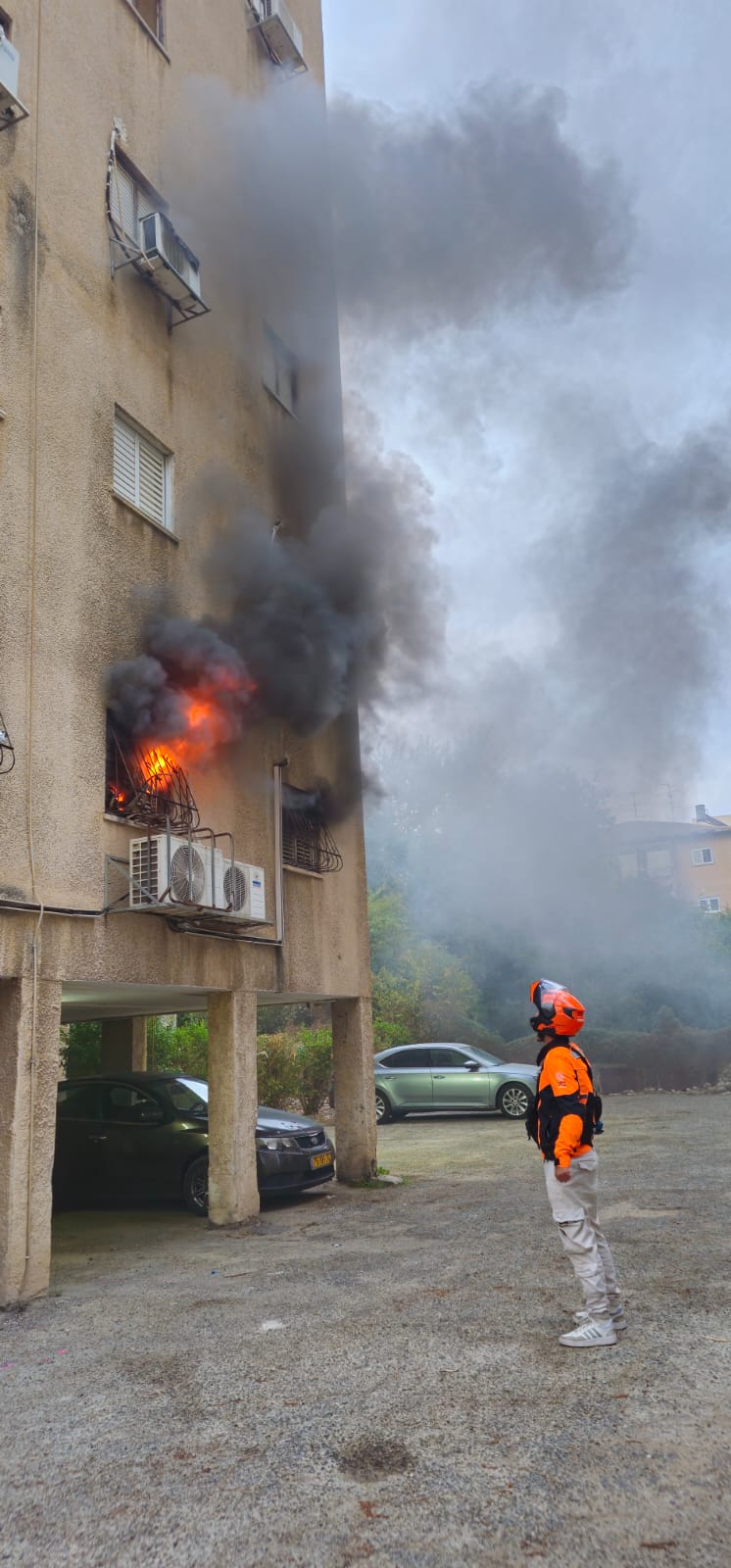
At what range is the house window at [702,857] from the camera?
169 feet

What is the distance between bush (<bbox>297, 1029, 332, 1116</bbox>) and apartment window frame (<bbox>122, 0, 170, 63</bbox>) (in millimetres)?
14159

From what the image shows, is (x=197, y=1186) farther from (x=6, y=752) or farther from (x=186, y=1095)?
(x=6, y=752)

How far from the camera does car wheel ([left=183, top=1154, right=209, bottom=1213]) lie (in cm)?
923

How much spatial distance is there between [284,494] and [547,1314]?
859 centimetres

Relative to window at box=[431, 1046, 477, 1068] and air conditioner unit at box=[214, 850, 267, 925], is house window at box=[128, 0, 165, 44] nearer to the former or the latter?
air conditioner unit at box=[214, 850, 267, 925]

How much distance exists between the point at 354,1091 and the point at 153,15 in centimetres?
1128

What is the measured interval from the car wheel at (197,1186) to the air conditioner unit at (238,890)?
266cm

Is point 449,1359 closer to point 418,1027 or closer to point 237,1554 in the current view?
point 237,1554

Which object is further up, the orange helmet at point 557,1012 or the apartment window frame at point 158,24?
the apartment window frame at point 158,24

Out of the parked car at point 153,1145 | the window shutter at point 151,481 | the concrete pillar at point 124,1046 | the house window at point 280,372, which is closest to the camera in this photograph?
the window shutter at point 151,481

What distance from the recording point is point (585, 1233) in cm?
474

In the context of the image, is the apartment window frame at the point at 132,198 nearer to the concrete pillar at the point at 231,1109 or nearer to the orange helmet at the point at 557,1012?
the concrete pillar at the point at 231,1109

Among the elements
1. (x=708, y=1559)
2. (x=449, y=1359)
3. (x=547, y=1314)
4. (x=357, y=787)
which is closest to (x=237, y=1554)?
(x=708, y=1559)

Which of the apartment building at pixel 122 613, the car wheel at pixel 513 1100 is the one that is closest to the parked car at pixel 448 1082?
the car wheel at pixel 513 1100
